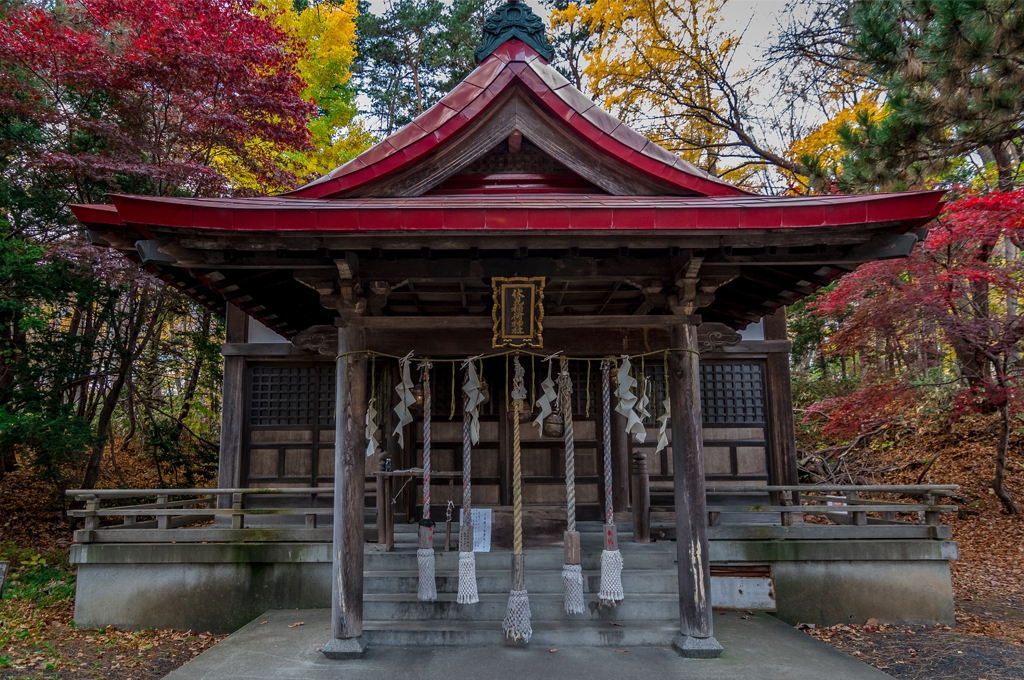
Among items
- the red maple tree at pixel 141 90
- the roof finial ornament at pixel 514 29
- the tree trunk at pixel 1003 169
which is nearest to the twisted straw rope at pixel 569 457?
the roof finial ornament at pixel 514 29

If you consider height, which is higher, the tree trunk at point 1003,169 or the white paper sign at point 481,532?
the tree trunk at point 1003,169

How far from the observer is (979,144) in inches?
359

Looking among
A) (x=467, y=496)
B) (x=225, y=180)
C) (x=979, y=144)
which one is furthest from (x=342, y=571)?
(x=979, y=144)

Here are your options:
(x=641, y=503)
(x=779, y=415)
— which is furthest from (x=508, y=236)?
(x=779, y=415)

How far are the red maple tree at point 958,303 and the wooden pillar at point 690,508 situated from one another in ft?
19.8

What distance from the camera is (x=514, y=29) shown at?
21.9ft

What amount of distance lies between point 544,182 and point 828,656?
5.35 meters

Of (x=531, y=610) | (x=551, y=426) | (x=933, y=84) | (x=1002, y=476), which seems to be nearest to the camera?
(x=531, y=610)

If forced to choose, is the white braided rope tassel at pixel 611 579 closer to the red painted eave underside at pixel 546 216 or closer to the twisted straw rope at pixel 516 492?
the twisted straw rope at pixel 516 492

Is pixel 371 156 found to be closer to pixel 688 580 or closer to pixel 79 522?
pixel 688 580

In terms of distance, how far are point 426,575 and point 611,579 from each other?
1.82m

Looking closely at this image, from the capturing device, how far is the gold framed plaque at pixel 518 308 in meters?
5.62

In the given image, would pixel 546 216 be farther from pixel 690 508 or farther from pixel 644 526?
pixel 644 526

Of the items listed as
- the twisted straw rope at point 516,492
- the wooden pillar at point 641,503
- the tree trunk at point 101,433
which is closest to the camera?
the twisted straw rope at point 516,492
